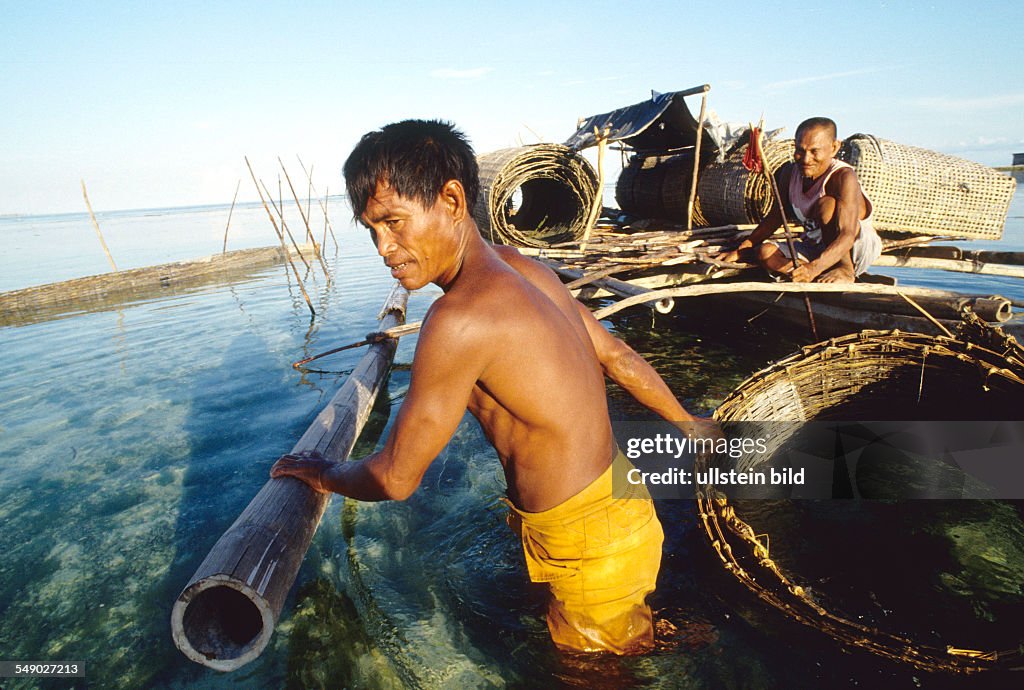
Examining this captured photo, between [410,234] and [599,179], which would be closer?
[410,234]

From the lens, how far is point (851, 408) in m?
3.18

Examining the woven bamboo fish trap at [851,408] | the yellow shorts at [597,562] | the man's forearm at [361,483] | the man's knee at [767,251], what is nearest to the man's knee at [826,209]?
the man's knee at [767,251]

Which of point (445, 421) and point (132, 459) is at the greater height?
point (445, 421)

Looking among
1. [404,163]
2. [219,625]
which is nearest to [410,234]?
[404,163]

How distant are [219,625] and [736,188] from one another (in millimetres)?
7522

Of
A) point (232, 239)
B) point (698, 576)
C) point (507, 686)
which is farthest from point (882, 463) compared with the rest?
point (232, 239)

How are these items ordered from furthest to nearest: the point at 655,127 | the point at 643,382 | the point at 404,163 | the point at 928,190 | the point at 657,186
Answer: the point at 655,127 → the point at 657,186 → the point at 928,190 → the point at 643,382 → the point at 404,163

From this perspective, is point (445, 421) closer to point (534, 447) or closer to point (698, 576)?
point (534, 447)

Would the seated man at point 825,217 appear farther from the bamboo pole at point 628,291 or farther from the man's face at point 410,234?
the man's face at point 410,234

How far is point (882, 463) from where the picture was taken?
3.66 m

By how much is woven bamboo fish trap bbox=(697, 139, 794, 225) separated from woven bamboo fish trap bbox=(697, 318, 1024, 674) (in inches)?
182

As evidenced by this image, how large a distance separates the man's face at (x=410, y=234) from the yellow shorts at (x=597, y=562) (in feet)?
3.06

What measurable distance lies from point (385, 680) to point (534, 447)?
4.60 feet

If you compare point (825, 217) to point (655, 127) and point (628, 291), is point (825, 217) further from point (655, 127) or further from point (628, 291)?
point (655, 127)
